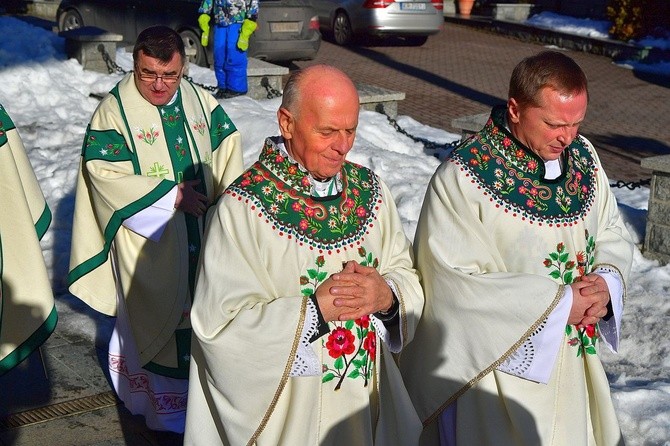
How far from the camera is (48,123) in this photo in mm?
10727

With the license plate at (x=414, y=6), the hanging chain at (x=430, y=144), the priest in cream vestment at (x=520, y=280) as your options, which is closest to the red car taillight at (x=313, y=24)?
the hanging chain at (x=430, y=144)

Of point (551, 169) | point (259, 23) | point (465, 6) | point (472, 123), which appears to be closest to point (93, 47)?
point (259, 23)

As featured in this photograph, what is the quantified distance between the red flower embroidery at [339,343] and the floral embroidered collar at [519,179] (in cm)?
74

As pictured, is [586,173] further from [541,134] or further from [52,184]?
[52,184]

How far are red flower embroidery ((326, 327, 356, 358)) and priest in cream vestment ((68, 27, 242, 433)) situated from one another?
1549 mm

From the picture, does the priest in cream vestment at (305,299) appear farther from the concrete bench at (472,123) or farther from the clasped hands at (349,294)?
the concrete bench at (472,123)

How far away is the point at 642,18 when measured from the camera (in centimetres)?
1883

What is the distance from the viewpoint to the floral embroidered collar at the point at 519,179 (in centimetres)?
377

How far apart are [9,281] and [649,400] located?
10.2 ft

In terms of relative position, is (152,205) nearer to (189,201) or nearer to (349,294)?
(189,201)

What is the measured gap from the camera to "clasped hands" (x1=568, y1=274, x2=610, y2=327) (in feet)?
12.2

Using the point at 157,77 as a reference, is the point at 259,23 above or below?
below

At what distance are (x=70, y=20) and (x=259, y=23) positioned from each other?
11.0ft

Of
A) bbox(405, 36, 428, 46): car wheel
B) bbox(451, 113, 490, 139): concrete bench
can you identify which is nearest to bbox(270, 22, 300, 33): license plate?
bbox(451, 113, 490, 139): concrete bench
